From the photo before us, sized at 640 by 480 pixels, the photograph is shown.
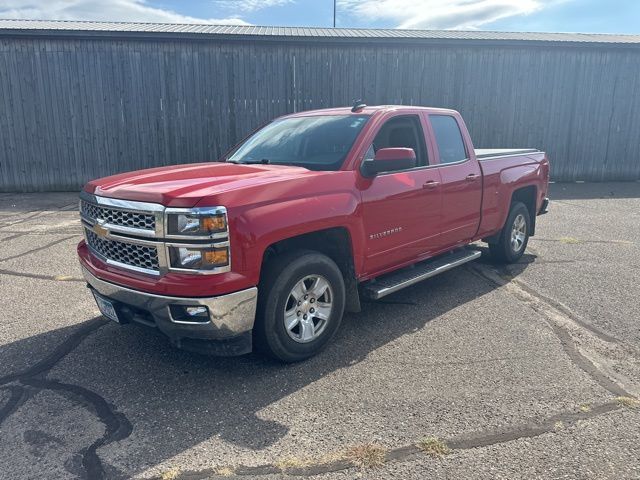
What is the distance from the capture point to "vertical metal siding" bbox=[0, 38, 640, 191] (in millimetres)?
12344

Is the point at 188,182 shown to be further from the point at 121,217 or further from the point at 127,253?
the point at 127,253

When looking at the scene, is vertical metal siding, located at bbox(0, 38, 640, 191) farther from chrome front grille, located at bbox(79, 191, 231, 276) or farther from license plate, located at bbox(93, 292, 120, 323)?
license plate, located at bbox(93, 292, 120, 323)

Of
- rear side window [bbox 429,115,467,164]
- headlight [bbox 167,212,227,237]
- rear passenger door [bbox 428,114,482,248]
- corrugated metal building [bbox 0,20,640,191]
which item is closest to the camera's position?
headlight [bbox 167,212,227,237]

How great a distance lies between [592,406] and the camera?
3141mm

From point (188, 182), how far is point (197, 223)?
0.50 m

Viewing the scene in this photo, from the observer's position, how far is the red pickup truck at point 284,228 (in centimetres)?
310

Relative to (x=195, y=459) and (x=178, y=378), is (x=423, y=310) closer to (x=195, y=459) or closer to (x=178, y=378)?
(x=178, y=378)

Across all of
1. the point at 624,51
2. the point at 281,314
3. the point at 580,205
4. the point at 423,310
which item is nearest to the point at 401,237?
the point at 423,310

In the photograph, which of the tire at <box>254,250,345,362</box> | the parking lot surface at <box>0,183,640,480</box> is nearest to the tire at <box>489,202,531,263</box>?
the parking lot surface at <box>0,183,640,480</box>

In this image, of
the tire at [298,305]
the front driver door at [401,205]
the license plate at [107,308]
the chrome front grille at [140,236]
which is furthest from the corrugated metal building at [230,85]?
the tire at [298,305]

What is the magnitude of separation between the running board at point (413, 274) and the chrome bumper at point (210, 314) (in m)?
1.33

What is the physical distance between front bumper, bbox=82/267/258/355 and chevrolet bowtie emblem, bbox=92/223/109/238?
0.39 meters

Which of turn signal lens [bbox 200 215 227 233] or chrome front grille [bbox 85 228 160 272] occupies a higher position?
turn signal lens [bbox 200 215 227 233]

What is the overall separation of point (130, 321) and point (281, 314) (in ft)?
3.54
